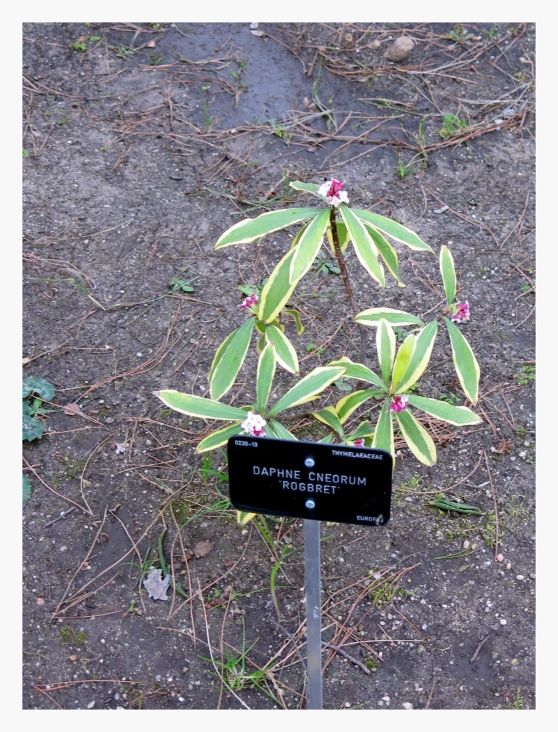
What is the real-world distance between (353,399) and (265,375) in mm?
222

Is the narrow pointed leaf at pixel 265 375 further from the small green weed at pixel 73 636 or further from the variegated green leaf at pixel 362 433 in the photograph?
the small green weed at pixel 73 636

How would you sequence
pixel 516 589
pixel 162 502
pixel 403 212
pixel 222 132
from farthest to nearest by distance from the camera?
pixel 222 132 → pixel 403 212 → pixel 162 502 → pixel 516 589

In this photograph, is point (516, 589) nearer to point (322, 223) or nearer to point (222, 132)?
point (322, 223)

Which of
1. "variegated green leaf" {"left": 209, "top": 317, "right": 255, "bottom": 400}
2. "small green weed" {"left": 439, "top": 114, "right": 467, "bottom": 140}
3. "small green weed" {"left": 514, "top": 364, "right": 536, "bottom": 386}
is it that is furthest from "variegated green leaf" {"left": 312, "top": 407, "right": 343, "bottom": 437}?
"small green weed" {"left": 439, "top": 114, "right": 467, "bottom": 140}

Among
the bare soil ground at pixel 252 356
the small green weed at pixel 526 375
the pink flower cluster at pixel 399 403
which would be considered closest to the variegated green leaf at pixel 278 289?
the pink flower cluster at pixel 399 403

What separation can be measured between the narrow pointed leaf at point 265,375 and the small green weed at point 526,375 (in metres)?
1.09

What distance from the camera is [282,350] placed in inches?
56.7

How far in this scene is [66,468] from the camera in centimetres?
190

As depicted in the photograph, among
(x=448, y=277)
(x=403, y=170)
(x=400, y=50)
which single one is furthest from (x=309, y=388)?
(x=400, y=50)

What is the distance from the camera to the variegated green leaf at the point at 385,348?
1.39 m

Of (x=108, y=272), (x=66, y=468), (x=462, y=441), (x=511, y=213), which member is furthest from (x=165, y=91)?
(x=462, y=441)

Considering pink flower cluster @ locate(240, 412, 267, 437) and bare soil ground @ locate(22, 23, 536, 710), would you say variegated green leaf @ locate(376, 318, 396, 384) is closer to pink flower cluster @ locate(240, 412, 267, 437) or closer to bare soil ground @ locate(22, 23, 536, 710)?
pink flower cluster @ locate(240, 412, 267, 437)

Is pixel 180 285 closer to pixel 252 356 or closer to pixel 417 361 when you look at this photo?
pixel 252 356

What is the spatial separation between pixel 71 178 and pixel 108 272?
0.55 meters
